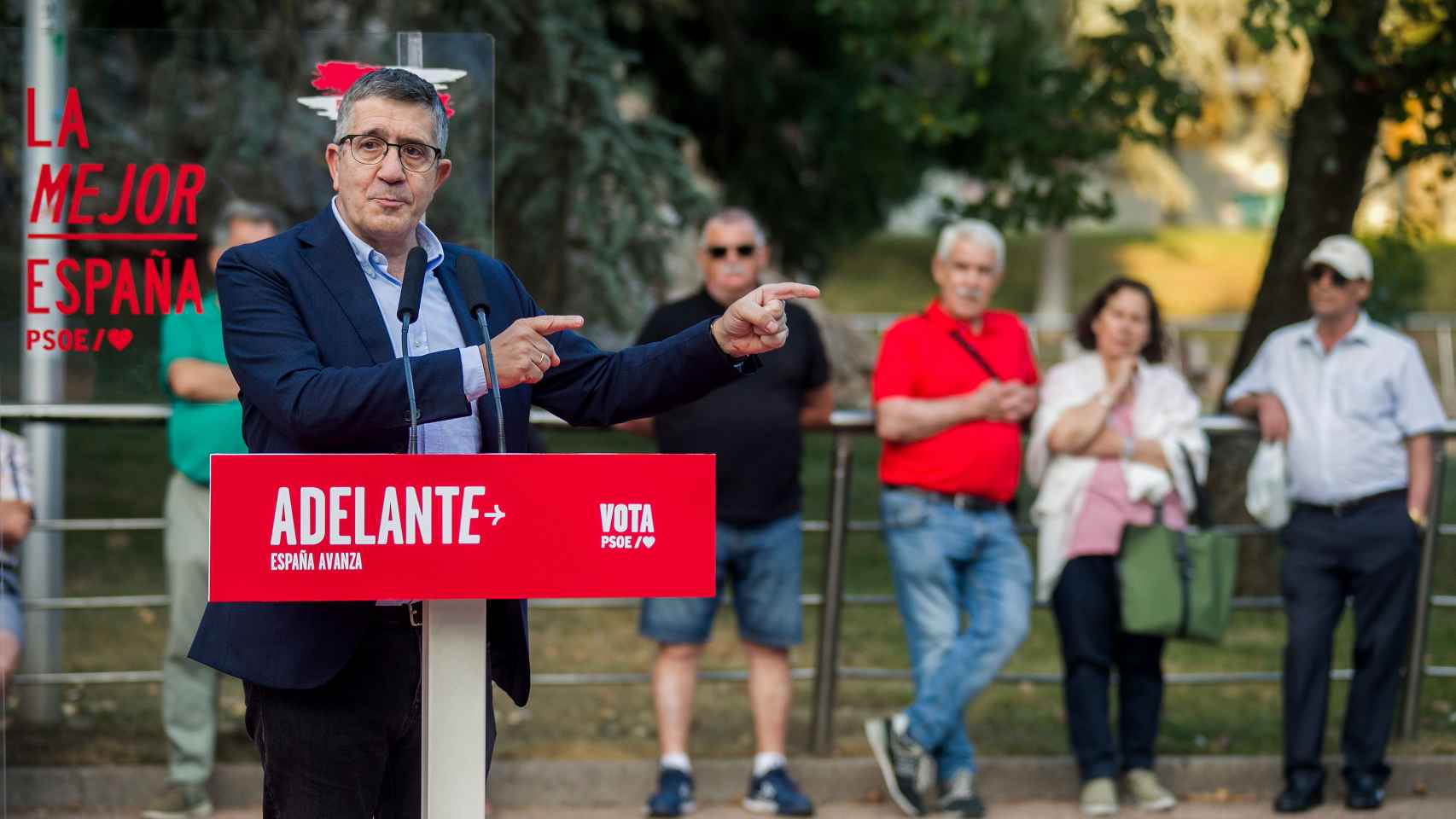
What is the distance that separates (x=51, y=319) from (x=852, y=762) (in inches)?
127

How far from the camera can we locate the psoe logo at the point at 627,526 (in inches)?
113

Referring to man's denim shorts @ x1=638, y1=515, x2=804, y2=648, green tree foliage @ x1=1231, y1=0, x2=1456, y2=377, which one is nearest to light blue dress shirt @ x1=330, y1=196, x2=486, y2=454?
man's denim shorts @ x1=638, y1=515, x2=804, y2=648

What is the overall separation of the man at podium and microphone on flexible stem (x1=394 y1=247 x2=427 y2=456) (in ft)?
0.21

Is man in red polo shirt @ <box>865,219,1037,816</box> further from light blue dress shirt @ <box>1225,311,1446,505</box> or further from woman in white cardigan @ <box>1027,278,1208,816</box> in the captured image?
light blue dress shirt @ <box>1225,311,1446,505</box>

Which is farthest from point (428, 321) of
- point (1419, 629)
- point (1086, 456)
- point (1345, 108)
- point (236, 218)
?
point (1345, 108)

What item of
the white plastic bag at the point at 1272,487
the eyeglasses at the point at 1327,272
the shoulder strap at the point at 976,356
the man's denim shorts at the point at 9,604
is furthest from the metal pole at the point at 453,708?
the eyeglasses at the point at 1327,272

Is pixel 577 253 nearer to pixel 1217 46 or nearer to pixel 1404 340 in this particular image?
pixel 1404 340

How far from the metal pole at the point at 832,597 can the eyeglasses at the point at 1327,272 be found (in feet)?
5.94

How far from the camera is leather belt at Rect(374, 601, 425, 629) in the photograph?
326 centimetres

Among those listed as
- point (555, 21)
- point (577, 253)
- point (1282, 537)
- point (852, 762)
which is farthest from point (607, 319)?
point (1282, 537)

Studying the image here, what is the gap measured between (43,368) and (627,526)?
3.66 meters

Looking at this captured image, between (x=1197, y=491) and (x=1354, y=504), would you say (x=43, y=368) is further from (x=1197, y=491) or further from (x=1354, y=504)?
(x=1354, y=504)

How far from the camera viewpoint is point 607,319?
8.72 meters

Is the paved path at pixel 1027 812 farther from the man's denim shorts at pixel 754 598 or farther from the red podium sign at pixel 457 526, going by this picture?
the red podium sign at pixel 457 526
